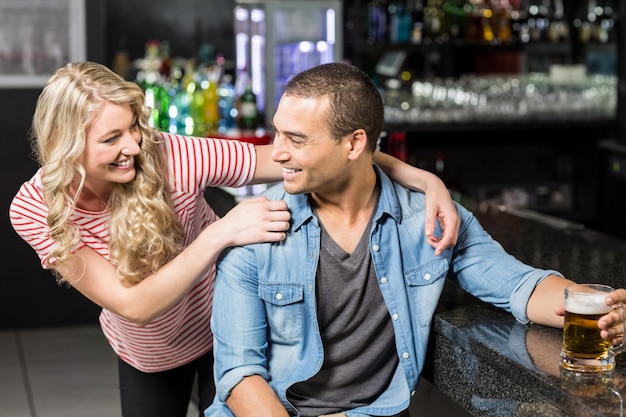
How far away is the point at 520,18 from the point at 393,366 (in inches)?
216

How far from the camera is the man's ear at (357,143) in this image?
2.21m

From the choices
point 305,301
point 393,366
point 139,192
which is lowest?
point 393,366

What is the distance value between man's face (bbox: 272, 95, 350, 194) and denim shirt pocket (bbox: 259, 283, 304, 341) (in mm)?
216

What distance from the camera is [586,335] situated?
187 centimetres

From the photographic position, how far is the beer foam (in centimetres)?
187

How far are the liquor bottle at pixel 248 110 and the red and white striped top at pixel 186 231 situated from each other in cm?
356

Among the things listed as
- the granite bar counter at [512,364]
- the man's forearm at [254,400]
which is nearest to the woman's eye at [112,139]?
the man's forearm at [254,400]

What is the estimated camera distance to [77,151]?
2.18 metres

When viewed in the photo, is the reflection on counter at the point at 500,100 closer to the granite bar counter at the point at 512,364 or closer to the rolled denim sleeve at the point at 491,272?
the granite bar counter at the point at 512,364

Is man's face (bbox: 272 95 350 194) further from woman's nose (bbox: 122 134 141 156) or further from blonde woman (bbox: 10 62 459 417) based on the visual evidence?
woman's nose (bbox: 122 134 141 156)

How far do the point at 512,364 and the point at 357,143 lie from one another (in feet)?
1.98

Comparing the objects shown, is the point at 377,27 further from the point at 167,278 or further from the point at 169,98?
the point at 167,278

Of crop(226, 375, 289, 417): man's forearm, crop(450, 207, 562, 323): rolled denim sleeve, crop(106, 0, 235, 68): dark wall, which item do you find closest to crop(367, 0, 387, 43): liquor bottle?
crop(106, 0, 235, 68): dark wall

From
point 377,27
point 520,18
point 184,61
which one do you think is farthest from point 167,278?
point 520,18
